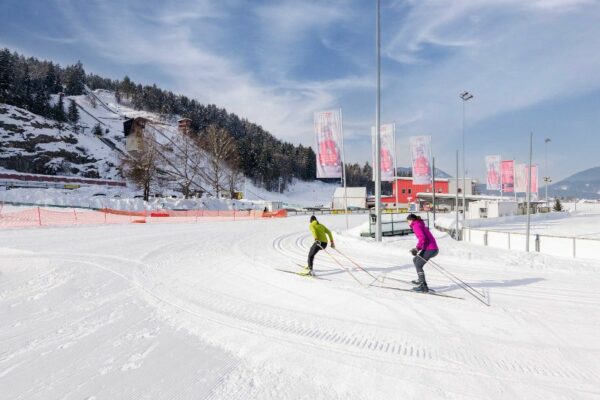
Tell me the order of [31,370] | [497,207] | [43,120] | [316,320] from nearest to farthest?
[31,370] < [316,320] < [497,207] < [43,120]

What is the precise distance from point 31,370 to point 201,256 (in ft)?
25.9

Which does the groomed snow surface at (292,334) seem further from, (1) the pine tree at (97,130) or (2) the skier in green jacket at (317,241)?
(1) the pine tree at (97,130)

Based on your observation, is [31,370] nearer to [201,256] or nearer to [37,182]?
[201,256]

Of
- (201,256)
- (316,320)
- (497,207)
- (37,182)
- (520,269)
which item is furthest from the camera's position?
(37,182)

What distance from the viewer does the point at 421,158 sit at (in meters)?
28.8

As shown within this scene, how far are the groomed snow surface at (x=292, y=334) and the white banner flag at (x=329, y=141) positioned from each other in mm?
10691

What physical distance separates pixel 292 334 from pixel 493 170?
41.8 m

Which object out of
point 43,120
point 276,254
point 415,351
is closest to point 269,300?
point 415,351

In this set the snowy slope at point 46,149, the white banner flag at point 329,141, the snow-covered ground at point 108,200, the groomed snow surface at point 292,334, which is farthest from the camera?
the snowy slope at point 46,149

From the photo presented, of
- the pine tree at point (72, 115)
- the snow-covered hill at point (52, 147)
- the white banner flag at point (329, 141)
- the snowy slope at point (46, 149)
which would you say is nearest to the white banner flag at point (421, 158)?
the white banner flag at point (329, 141)

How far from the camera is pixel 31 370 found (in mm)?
3879

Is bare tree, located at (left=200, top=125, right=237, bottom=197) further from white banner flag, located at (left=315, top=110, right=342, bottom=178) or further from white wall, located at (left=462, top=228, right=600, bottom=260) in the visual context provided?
white wall, located at (left=462, top=228, right=600, bottom=260)

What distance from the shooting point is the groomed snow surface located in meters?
3.56

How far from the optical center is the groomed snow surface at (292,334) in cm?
356
